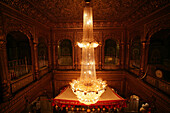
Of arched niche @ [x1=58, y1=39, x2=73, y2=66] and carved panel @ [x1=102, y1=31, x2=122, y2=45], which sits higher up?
carved panel @ [x1=102, y1=31, x2=122, y2=45]

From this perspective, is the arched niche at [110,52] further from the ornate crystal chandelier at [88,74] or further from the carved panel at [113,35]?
the ornate crystal chandelier at [88,74]

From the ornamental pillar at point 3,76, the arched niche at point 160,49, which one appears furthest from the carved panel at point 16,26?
the arched niche at point 160,49

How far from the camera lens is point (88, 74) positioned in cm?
298

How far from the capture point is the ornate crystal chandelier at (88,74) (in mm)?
2521

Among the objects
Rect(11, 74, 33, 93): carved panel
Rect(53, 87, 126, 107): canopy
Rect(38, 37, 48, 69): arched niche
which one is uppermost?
Rect(38, 37, 48, 69): arched niche

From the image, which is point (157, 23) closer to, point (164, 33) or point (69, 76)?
point (164, 33)

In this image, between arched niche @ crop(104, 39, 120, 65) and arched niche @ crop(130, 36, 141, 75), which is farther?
arched niche @ crop(104, 39, 120, 65)

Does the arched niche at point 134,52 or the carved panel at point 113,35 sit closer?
the arched niche at point 134,52

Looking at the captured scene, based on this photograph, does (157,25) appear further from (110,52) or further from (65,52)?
(65,52)

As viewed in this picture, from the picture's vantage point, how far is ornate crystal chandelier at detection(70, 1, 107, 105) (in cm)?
252

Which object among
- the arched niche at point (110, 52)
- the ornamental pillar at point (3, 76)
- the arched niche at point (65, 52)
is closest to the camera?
the ornamental pillar at point (3, 76)

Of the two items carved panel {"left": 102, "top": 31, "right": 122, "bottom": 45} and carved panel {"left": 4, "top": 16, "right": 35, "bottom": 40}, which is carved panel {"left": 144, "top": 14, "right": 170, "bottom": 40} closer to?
carved panel {"left": 102, "top": 31, "right": 122, "bottom": 45}

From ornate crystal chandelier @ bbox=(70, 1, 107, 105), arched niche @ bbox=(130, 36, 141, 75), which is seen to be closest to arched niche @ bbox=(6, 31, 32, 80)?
ornate crystal chandelier @ bbox=(70, 1, 107, 105)

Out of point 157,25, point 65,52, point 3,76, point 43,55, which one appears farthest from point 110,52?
point 3,76
